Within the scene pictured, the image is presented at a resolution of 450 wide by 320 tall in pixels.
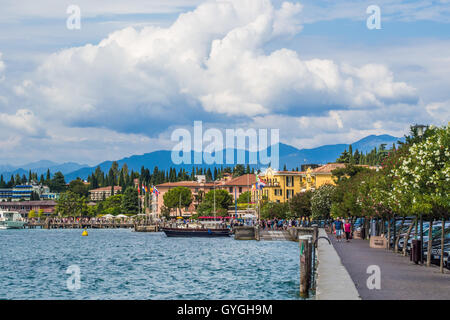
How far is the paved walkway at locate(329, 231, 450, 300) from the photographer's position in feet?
66.0

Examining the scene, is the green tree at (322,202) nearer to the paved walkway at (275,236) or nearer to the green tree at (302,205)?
the paved walkway at (275,236)

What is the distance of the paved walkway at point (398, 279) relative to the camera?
66.0 ft

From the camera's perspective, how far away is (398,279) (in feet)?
79.1

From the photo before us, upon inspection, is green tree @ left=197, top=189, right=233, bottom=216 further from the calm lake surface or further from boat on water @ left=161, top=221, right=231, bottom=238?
the calm lake surface

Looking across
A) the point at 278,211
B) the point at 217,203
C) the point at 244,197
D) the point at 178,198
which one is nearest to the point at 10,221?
the point at 178,198

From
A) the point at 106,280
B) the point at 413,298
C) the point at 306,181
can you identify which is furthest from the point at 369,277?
the point at 306,181

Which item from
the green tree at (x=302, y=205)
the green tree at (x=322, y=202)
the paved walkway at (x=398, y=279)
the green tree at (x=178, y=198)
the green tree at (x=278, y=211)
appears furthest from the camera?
the green tree at (x=178, y=198)

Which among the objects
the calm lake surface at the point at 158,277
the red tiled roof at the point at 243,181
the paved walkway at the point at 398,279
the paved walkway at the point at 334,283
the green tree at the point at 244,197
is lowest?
the calm lake surface at the point at 158,277

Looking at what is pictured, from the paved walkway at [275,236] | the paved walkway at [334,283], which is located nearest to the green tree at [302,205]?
the paved walkway at [275,236]

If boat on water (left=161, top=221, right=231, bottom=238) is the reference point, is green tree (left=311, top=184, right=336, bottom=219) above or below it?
above

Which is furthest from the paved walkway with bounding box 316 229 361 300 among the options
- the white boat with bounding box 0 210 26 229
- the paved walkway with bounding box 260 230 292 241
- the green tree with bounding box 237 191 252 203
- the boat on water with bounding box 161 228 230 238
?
the white boat with bounding box 0 210 26 229

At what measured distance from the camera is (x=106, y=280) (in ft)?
128

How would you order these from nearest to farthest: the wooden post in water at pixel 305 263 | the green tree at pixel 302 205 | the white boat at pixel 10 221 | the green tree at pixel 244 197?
the wooden post in water at pixel 305 263, the green tree at pixel 302 205, the green tree at pixel 244 197, the white boat at pixel 10 221
